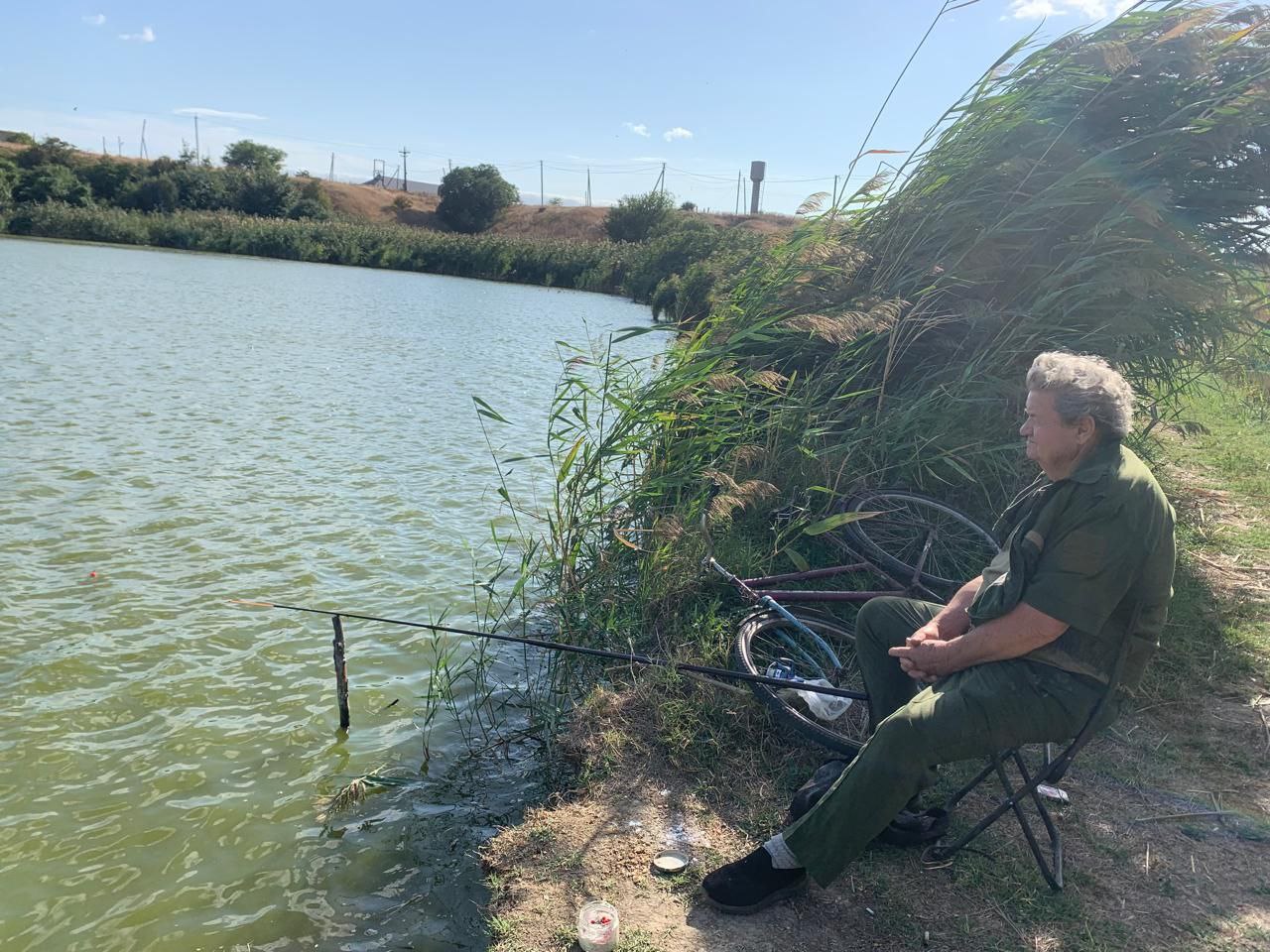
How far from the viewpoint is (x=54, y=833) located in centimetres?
381

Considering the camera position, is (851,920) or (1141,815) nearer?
(851,920)

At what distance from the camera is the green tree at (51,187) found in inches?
2168

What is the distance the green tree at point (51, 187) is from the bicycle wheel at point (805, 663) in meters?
64.1

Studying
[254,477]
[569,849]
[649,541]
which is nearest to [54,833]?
[569,849]

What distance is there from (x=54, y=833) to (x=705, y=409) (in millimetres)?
4032

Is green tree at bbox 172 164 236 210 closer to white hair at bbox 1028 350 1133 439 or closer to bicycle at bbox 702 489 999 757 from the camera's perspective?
bicycle at bbox 702 489 999 757

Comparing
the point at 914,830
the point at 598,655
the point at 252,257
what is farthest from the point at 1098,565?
the point at 252,257

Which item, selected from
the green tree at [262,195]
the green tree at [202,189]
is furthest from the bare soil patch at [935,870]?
the green tree at [202,189]

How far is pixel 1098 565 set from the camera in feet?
8.82

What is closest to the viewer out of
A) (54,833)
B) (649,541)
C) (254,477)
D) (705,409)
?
(54,833)

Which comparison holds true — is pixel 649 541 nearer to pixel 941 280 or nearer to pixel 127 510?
pixel 941 280

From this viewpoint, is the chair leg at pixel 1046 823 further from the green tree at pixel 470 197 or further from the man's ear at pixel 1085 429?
the green tree at pixel 470 197

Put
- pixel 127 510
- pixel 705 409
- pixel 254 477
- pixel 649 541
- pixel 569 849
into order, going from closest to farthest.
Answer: pixel 569 849 → pixel 649 541 → pixel 705 409 → pixel 127 510 → pixel 254 477

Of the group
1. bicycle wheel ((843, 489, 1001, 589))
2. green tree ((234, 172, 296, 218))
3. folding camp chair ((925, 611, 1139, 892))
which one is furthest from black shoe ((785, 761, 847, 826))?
green tree ((234, 172, 296, 218))
